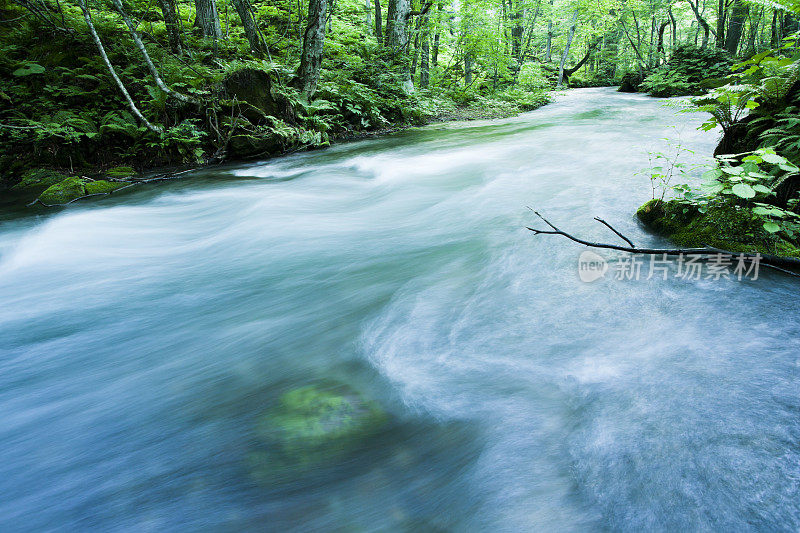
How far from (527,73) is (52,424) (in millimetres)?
18393

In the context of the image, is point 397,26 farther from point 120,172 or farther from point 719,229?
point 719,229

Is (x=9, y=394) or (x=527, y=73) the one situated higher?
(x=527, y=73)

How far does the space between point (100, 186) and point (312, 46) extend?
489 centimetres

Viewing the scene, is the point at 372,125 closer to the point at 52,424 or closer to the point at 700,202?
the point at 700,202

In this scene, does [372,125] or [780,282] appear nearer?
[780,282]

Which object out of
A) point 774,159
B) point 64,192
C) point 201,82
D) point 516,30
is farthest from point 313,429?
point 516,30

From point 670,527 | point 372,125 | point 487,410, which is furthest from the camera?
point 372,125

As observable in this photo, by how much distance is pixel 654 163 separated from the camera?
210 inches

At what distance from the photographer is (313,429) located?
6.26 ft

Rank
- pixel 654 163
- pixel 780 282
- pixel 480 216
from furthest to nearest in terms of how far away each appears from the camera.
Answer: pixel 654 163
pixel 480 216
pixel 780 282

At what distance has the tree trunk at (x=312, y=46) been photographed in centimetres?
802

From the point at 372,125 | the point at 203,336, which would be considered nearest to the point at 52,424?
the point at 203,336

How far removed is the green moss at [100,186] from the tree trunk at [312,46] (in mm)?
4317

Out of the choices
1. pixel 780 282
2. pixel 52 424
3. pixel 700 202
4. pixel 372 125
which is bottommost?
pixel 52 424
